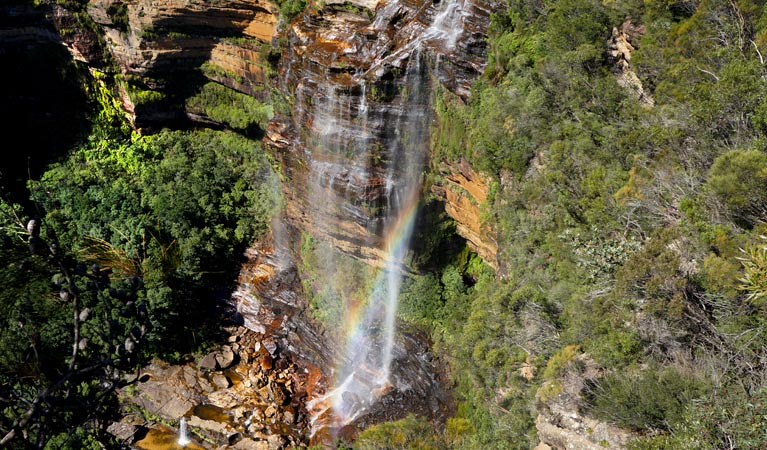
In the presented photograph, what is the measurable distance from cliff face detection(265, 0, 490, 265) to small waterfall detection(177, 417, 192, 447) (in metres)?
7.28

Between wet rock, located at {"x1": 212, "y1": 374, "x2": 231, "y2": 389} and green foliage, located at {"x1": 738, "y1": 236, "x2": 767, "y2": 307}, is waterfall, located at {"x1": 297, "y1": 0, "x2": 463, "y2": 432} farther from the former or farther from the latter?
green foliage, located at {"x1": 738, "y1": 236, "x2": 767, "y2": 307}

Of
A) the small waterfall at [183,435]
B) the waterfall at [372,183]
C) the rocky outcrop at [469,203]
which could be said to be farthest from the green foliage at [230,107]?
the small waterfall at [183,435]

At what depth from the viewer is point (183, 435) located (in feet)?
58.3

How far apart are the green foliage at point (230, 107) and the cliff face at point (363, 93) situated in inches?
132

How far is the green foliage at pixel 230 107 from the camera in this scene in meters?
22.4

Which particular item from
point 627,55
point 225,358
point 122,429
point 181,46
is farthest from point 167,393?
point 627,55

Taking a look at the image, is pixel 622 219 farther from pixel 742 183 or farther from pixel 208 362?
pixel 208 362

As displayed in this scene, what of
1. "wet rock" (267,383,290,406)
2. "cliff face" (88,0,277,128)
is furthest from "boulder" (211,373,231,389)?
"cliff face" (88,0,277,128)

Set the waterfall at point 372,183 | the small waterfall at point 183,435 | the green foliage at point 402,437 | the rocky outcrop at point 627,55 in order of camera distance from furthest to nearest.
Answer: the small waterfall at point 183,435 → the waterfall at point 372,183 → the green foliage at point 402,437 → the rocky outcrop at point 627,55

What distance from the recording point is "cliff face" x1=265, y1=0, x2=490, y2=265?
15.9 m

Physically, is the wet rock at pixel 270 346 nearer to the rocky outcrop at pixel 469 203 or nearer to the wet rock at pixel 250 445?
the wet rock at pixel 250 445

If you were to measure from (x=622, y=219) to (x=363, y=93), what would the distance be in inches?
335

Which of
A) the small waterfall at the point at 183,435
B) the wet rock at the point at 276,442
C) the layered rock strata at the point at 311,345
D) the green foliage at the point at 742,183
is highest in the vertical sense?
the green foliage at the point at 742,183

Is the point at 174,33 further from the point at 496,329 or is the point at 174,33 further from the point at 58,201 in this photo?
the point at 496,329
